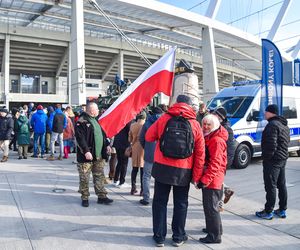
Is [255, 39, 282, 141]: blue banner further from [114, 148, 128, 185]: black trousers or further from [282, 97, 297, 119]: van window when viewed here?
[114, 148, 128, 185]: black trousers

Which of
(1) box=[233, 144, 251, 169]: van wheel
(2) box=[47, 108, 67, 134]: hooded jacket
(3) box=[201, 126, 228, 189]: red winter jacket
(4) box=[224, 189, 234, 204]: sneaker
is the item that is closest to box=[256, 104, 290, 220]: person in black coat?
(4) box=[224, 189, 234, 204]: sneaker

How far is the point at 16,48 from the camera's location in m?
32.1

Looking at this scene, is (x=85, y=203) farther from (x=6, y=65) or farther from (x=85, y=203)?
(x=6, y=65)

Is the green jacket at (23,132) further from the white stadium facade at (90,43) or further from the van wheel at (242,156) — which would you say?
the white stadium facade at (90,43)

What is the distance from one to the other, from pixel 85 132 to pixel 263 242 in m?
3.23

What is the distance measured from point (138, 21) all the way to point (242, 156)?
67.0 feet

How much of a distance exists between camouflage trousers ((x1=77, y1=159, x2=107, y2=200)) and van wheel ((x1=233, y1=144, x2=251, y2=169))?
4.50 m

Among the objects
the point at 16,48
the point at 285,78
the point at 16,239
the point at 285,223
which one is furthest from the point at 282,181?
the point at 16,48

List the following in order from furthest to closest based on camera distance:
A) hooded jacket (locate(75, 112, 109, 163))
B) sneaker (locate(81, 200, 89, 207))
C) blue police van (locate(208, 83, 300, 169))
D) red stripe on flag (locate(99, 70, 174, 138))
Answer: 1. blue police van (locate(208, 83, 300, 169))
2. sneaker (locate(81, 200, 89, 207))
3. hooded jacket (locate(75, 112, 109, 163))
4. red stripe on flag (locate(99, 70, 174, 138))

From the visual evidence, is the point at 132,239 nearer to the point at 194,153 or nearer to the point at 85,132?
the point at 194,153

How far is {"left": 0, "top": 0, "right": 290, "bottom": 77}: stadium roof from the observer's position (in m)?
23.4

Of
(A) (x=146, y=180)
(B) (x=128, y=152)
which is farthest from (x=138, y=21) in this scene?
(A) (x=146, y=180)

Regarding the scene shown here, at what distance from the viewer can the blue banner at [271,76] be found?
951 cm

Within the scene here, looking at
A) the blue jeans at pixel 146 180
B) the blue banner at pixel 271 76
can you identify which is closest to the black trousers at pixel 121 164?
the blue jeans at pixel 146 180
